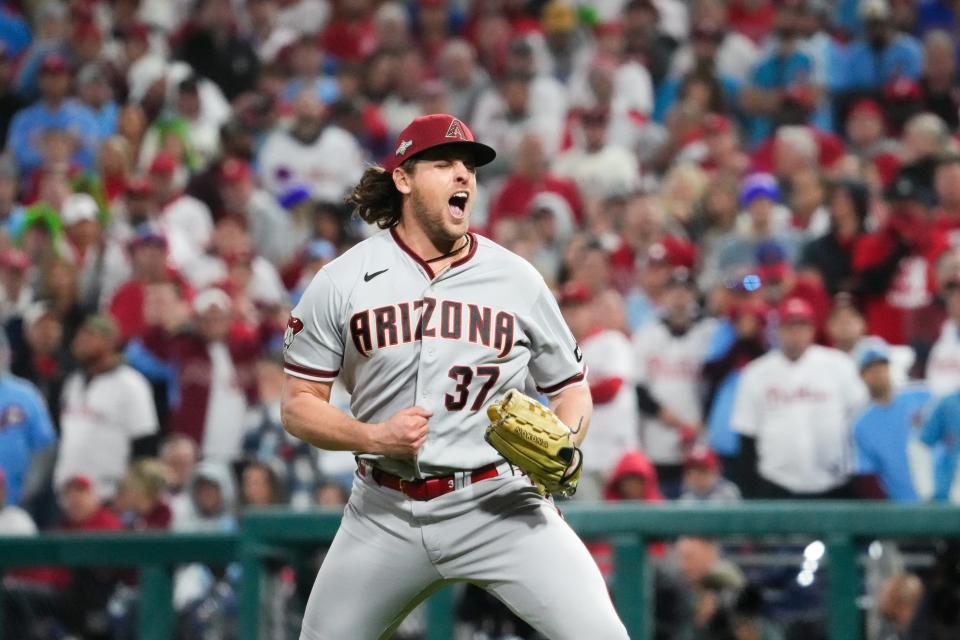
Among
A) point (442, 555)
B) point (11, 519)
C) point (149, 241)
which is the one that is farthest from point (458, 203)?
point (149, 241)

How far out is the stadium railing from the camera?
5691 mm

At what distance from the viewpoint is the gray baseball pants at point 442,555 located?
426 cm

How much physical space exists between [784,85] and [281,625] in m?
7.21

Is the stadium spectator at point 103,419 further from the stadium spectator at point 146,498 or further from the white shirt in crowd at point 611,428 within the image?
the white shirt in crowd at point 611,428

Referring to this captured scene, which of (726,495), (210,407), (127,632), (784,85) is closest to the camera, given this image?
(127,632)

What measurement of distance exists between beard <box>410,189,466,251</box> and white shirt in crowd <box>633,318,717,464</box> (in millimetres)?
4626

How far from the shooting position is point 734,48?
1274 centimetres

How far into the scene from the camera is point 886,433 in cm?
819

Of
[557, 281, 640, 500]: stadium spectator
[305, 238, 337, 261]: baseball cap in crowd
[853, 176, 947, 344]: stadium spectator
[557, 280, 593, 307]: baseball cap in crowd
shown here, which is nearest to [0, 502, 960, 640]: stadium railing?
[557, 281, 640, 500]: stadium spectator

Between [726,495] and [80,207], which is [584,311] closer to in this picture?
[726,495]

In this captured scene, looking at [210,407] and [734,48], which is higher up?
[734,48]

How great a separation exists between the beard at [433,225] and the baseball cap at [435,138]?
11cm

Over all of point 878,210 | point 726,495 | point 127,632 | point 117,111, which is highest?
point 117,111

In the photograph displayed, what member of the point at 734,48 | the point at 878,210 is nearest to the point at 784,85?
the point at 734,48
